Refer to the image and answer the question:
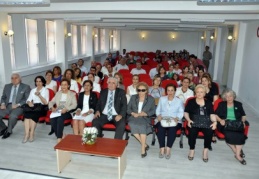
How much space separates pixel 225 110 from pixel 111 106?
6.69 ft

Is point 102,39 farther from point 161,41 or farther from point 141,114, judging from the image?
point 141,114

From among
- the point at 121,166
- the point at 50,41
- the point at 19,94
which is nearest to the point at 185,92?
the point at 121,166

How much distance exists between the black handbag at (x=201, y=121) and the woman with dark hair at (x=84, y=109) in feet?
6.23

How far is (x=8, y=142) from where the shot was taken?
15.4 ft

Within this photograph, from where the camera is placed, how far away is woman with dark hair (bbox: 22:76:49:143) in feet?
15.3

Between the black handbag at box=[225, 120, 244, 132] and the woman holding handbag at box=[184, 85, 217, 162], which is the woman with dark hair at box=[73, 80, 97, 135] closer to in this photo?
the woman holding handbag at box=[184, 85, 217, 162]

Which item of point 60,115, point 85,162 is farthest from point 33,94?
point 85,162

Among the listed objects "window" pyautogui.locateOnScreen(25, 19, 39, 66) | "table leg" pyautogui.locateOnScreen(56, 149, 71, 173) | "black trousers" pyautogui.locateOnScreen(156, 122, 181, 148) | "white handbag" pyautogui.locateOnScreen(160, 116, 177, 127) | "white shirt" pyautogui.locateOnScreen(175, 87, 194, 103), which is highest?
"window" pyautogui.locateOnScreen(25, 19, 39, 66)

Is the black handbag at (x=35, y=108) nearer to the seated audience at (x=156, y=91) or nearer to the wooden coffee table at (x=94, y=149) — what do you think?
the wooden coffee table at (x=94, y=149)

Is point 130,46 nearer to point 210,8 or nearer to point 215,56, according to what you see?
point 215,56

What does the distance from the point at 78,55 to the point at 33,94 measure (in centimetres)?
816

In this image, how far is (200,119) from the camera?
13.2ft

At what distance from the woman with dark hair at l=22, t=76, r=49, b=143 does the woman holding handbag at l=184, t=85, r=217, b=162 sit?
2778mm

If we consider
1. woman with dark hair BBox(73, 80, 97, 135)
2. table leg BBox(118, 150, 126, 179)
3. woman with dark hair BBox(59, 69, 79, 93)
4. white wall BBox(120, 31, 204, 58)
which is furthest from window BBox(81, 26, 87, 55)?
table leg BBox(118, 150, 126, 179)
